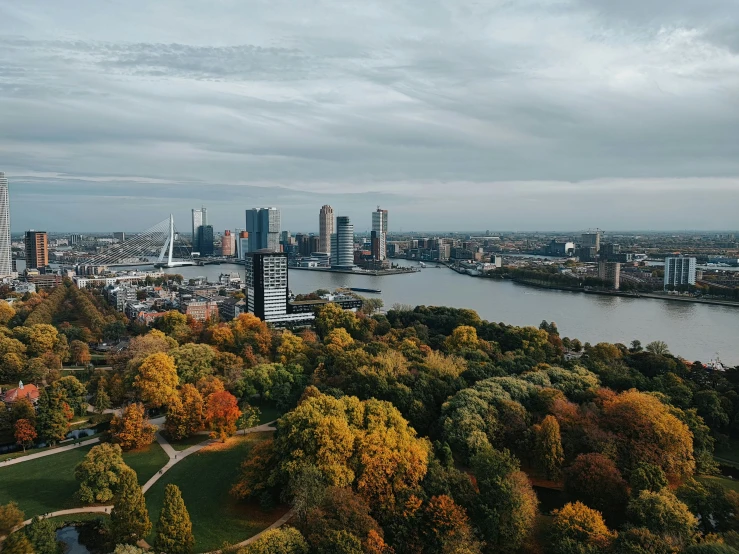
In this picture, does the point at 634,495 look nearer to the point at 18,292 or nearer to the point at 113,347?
the point at 113,347

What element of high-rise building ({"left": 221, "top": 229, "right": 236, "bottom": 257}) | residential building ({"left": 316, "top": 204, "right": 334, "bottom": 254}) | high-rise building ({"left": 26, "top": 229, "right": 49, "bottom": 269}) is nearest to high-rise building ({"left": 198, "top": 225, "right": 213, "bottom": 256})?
high-rise building ({"left": 221, "top": 229, "right": 236, "bottom": 257})

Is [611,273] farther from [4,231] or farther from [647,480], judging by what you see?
[4,231]

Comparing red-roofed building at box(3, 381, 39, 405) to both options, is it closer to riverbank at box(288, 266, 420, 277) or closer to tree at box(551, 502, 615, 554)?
tree at box(551, 502, 615, 554)

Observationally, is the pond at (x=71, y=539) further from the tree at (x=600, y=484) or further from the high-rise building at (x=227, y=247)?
the high-rise building at (x=227, y=247)

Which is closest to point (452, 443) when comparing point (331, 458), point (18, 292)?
point (331, 458)

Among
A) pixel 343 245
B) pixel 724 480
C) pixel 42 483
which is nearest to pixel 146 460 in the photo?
pixel 42 483

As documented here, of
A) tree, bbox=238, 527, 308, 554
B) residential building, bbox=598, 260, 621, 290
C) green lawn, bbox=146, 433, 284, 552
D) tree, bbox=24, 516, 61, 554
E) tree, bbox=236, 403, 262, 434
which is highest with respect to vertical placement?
residential building, bbox=598, 260, 621, 290

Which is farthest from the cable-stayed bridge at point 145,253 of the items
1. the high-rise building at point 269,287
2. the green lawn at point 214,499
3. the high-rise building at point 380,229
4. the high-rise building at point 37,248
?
the green lawn at point 214,499
